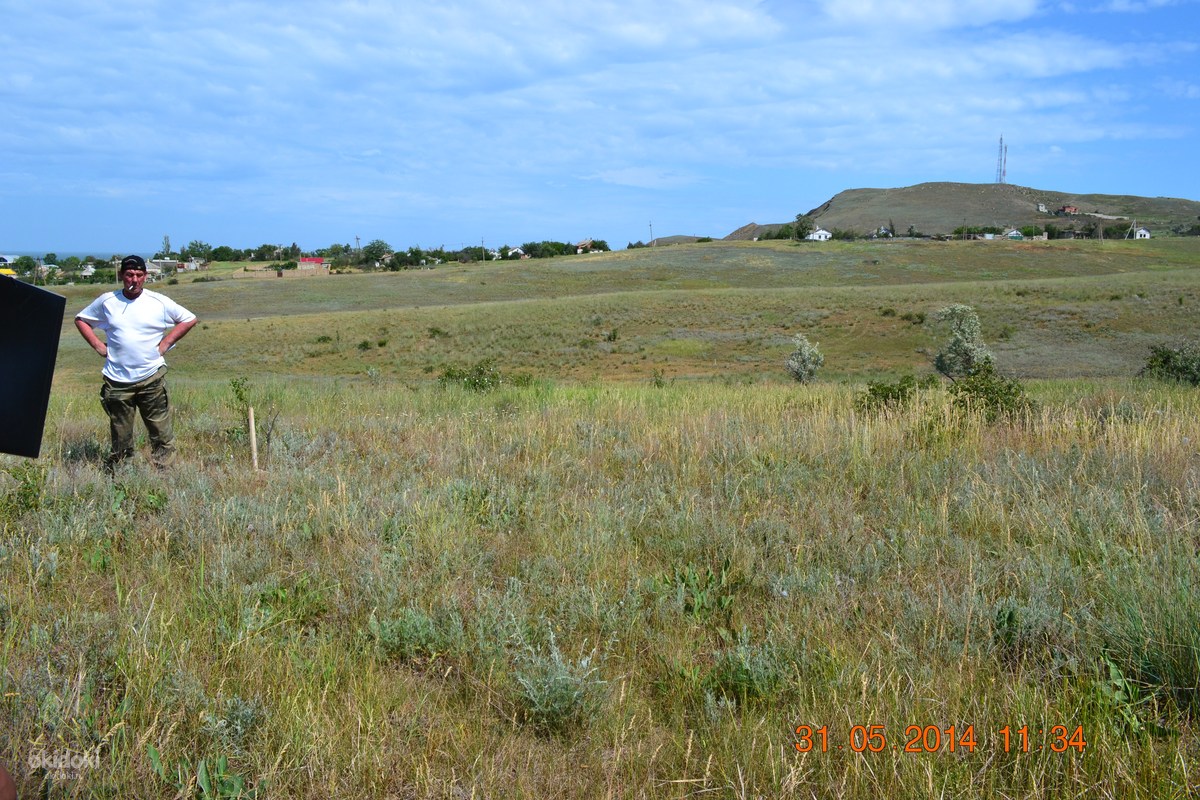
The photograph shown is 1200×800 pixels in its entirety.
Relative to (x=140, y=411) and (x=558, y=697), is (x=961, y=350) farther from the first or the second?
(x=558, y=697)

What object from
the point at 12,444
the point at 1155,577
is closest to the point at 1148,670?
the point at 1155,577

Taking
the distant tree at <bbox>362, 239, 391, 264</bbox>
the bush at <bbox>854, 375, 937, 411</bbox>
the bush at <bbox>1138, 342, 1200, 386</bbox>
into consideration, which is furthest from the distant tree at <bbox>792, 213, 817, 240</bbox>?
the bush at <bbox>854, 375, 937, 411</bbox>

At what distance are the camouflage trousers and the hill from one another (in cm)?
15300

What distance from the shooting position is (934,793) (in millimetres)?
2598

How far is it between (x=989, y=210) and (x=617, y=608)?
188 metres

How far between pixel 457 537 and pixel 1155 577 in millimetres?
3645

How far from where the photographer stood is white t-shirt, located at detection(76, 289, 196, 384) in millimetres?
7078

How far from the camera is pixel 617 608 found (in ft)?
13.4

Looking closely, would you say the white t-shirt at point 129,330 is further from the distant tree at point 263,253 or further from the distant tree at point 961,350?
the distant tree at point 263,253

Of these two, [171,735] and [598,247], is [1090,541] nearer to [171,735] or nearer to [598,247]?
[171,735]

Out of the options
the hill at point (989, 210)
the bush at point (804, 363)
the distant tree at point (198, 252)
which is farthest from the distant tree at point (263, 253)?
the bush at point (804, 363)

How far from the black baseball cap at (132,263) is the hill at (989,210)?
15300 centimetres

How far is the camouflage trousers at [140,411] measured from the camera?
7117 millimetres
